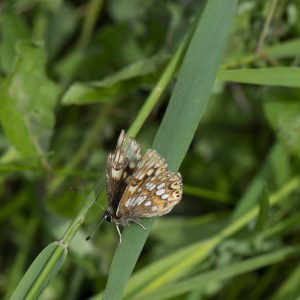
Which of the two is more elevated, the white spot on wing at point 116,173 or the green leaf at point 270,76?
the green leaf at point 270,76

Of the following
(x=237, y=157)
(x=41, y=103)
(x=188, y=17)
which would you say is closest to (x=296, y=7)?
(x=188, y=17)

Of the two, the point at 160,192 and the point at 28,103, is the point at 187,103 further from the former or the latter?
the point at 28,103

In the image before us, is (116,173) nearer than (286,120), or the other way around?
(116,173)

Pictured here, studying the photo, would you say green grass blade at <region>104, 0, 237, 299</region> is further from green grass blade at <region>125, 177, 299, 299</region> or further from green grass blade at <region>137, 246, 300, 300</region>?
green grass blade at <region>125, 177, 299, 299</region>

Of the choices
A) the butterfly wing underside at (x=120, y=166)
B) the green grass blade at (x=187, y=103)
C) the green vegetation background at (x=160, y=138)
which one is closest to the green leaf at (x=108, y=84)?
the green vegetation background at (x=160, y=138)

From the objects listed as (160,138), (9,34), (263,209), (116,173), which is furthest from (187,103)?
(9,34)

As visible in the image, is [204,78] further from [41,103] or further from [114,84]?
[41,103]

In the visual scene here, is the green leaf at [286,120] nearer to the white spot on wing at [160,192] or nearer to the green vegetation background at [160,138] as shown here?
the green vegetation background at [160,138]
